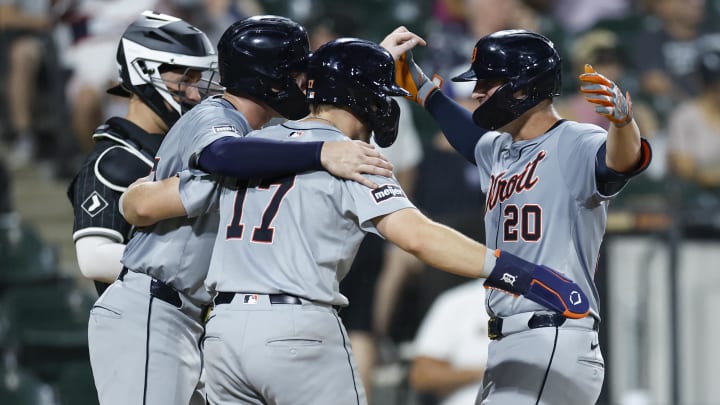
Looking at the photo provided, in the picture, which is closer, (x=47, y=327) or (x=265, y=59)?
(x=265, y=59)

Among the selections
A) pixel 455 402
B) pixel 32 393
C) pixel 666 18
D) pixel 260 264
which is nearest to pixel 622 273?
pixel 455 402

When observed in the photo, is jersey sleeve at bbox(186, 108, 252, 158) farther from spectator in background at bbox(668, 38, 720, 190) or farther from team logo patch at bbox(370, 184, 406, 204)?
spectator in background at bbox(668, 38, 720, 190)

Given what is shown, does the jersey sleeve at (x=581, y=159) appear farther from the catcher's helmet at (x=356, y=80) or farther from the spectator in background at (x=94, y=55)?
the spectator in background at (x=94, y=55)

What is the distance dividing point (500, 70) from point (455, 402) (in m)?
2.61

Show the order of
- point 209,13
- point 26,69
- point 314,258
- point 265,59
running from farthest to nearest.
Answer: point 26,69 < point 209,13 < point 265,59 < point 314,258

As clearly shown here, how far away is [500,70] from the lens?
10.9 feet

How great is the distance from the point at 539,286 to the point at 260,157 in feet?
2.62

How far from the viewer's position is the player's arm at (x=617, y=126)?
2.94m

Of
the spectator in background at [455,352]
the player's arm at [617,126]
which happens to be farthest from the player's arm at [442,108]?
the spectator in background at [455,352]

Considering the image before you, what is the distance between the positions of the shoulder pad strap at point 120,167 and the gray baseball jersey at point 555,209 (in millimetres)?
1131

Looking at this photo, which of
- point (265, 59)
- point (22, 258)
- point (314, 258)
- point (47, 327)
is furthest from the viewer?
point (22, 258)

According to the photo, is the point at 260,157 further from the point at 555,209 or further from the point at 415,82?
the point at 415,82

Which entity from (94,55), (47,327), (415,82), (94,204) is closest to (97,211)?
(94,204)

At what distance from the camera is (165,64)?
11.9 feet
